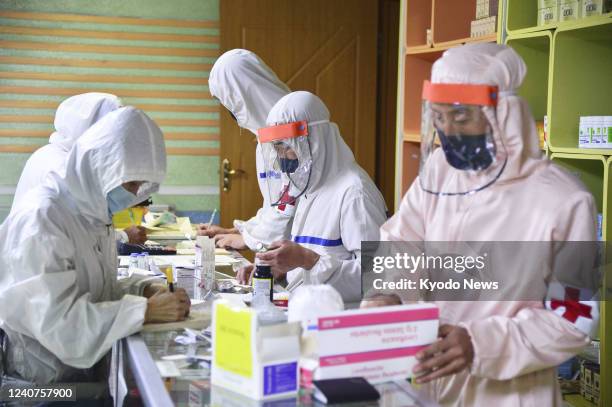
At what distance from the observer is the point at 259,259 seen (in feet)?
8.33

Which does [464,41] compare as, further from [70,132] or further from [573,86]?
[70,132]

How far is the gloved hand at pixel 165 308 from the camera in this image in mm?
2209

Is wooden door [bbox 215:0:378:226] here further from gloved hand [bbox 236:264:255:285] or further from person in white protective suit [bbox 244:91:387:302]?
gloved hand [bbox 236:264:255:285]

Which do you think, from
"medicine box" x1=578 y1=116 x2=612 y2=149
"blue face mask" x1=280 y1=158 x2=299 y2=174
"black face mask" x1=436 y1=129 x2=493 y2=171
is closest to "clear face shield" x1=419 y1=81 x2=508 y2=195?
"black face mask" x1=436 y1=129 x2=493 y2=171

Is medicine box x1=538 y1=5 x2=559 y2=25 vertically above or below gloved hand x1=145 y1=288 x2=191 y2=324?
above

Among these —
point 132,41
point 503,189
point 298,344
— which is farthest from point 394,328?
point 132,41

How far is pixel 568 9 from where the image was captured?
282 cm

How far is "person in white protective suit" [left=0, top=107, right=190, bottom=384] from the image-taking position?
2.06m

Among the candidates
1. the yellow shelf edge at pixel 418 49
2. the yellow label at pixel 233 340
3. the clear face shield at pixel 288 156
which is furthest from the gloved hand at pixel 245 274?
the yellow shelf edge at pixel 418 49

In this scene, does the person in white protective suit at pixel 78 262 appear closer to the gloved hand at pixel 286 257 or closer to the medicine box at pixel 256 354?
the gloved hand at pixel 286 257

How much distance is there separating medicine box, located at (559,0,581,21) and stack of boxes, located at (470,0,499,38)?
518 millimetres

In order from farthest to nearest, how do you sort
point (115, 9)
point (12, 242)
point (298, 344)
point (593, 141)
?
point (115, 9) < point (593, 141) < point (12, 242) < point (298, 344)

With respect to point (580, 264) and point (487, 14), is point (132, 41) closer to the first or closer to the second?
point (487, 14)

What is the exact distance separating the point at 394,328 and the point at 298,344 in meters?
0.20
